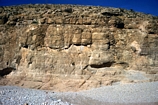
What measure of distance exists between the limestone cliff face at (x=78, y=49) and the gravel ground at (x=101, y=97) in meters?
1.66

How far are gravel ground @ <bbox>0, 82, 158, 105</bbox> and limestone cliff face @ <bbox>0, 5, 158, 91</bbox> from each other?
1.66 meters

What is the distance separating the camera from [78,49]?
19656mm

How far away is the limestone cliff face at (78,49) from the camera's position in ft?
62.5

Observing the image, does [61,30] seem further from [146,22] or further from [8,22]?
[146,22]

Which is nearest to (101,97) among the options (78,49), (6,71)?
(78,49)

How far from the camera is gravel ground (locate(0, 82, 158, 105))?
1328 cm

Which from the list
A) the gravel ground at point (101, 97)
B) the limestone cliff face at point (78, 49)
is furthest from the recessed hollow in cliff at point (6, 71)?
the gravel ground at point (101, 97)

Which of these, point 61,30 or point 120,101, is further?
point 61,30

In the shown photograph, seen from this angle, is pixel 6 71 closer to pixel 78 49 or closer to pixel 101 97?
pixel 78 49

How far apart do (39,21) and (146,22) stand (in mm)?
11312

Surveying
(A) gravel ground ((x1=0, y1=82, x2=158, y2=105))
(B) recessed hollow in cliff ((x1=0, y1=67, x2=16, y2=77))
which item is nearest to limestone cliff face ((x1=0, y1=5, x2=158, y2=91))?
(B) recessed hollow in cliff ((x1=0, y1=67, x2=16, y2=77))

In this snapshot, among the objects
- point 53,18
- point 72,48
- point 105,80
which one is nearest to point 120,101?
point 105,80

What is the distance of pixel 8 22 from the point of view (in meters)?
21.7

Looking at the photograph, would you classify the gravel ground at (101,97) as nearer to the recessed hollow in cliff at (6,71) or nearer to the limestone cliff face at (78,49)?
the limestone cliff face at (78,49)
